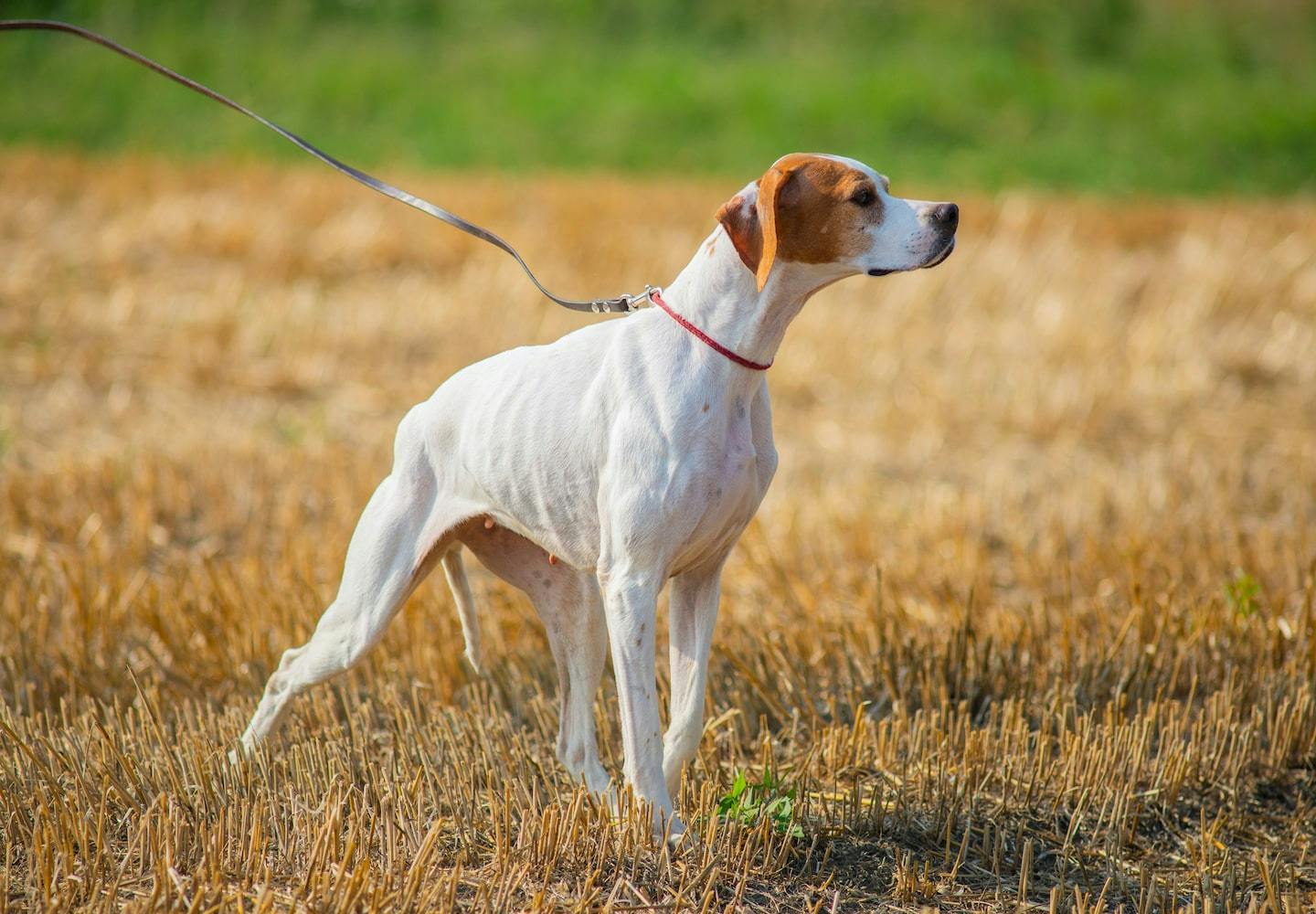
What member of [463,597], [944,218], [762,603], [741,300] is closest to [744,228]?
[741,300]

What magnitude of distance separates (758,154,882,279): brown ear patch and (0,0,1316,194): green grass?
17858mm

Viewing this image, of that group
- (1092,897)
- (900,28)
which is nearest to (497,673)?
(1092,897)

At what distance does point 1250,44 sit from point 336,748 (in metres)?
28.9

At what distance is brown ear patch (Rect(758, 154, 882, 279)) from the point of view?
3.30 meters

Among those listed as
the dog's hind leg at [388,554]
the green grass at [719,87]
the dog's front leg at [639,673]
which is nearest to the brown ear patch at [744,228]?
the dog's front leg at [639,673]

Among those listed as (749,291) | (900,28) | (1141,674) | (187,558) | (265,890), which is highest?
(900,28)

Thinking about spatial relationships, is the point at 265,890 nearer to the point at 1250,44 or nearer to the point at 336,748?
the point at 336,748

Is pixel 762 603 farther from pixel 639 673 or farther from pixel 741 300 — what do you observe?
pixel 741 300

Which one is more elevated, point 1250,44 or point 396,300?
point 1250,44

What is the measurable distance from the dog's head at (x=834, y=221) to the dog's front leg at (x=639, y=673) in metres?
0.80

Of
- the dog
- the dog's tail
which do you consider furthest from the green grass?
the dog

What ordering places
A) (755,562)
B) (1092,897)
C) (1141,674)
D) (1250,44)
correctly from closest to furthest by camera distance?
1. (1092,897)
2. (1141,674)
3. (755,562)
4. (1250,44)

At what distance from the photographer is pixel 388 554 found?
3.79 metres

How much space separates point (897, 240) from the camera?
329cm
